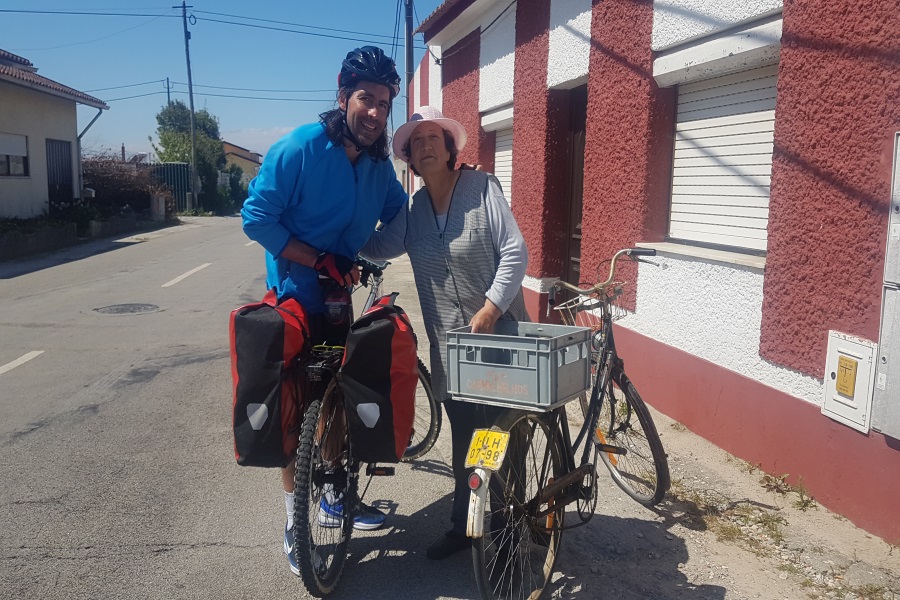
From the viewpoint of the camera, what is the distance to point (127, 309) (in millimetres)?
9945

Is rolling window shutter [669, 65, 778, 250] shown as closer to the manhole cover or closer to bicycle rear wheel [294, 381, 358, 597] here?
bicycle rear wheel [294, 381, 358, 597]

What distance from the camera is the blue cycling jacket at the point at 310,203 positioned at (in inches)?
128

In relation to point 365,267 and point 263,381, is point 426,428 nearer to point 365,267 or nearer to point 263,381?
point 365,267

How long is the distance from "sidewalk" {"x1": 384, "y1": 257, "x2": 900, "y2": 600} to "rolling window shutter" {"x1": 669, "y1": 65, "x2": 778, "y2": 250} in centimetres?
157

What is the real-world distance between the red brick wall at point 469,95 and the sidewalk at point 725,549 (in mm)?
6299

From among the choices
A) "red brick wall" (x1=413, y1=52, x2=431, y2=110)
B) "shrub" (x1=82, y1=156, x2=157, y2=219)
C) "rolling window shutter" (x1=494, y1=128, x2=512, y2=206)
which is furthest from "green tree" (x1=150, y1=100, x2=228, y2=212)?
"rolling window shutter" (x1=494, y1=128, x2=512, y2=206)

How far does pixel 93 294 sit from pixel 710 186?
30.0ft

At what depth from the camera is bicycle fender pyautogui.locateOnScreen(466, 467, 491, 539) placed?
2.73 m

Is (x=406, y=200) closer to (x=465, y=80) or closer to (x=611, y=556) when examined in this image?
(x=611, y=556)

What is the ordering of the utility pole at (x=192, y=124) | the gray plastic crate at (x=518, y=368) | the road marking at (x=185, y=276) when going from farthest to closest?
the utility pole at (x=192, y=124) < the road marking at (x=185, y=276) < the gray plastic crate at (x=518, y=368)

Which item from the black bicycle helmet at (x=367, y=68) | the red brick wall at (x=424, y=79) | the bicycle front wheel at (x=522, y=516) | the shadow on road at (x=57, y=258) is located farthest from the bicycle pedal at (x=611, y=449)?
the shadow on road at (x=57, y=258)

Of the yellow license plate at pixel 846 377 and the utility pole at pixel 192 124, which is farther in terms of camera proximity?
the utility pole at pixel 192 124

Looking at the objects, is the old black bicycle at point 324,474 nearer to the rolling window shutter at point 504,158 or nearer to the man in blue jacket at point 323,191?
the man in blue jacket at point 323,191

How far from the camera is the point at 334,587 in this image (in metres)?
3.18
